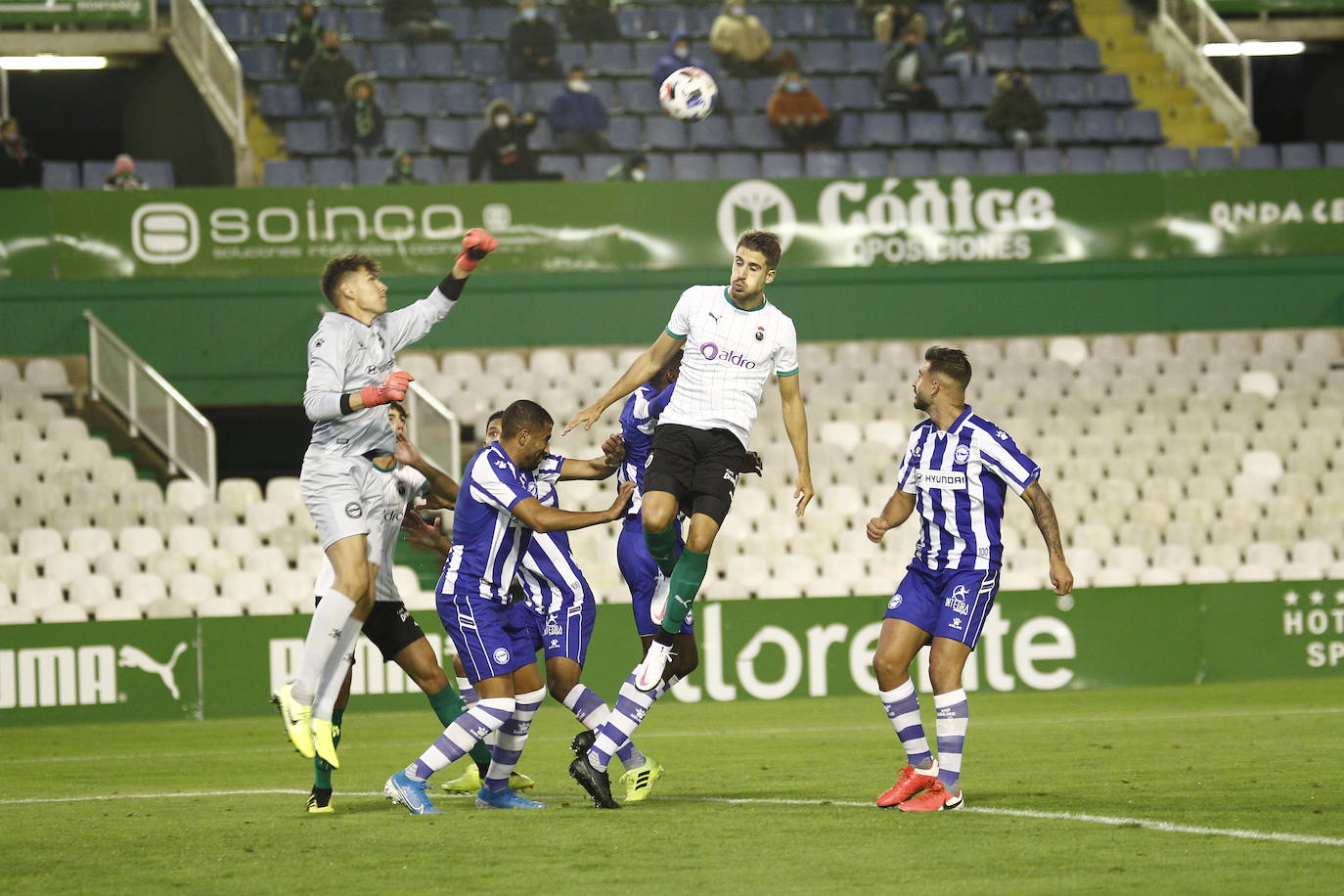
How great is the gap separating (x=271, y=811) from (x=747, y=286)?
3.15 metres

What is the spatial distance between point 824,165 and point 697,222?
1813 mm

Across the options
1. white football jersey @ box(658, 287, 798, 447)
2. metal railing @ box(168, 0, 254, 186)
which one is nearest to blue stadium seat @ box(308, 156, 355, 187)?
metal railing @ box(168, 0, 254, 186)

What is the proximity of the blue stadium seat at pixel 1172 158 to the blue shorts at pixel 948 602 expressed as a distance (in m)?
15.0

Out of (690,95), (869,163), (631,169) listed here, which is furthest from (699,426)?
(869,163)

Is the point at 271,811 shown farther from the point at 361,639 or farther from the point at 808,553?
the point at 808,553

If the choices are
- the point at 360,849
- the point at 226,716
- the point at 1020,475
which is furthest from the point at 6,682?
the point at 1020,475

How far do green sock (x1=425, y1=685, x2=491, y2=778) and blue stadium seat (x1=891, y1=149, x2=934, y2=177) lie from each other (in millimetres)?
13781

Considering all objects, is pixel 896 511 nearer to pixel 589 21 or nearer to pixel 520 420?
pixel 520 420

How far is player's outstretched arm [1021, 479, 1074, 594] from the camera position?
7.41 meters

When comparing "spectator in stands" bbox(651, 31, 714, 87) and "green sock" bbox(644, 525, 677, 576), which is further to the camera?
"spectator in stands" bbox(651, 31, 714, 87)

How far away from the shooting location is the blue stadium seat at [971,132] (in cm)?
2181

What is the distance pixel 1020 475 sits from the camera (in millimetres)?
7578

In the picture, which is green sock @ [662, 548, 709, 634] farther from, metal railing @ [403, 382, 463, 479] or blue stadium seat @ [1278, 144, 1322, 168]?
blue stadium seat @ [1278, 144, 1322, 168]

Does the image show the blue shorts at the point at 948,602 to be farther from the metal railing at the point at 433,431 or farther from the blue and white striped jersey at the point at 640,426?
the metal railing at the point at 433,431
